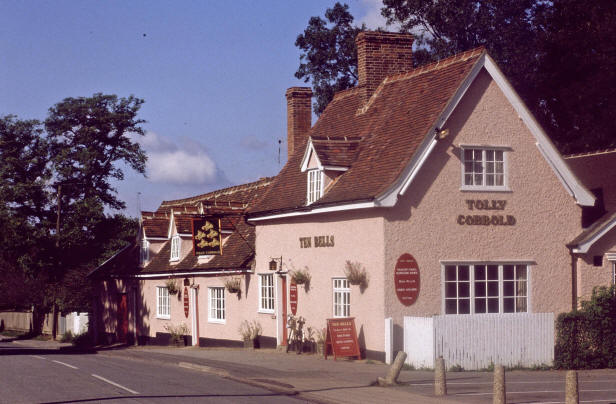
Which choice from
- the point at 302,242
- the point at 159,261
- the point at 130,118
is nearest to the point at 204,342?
the point at 159,261

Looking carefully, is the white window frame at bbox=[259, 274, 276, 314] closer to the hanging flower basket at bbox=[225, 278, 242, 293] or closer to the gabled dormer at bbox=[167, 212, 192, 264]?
the hanging flower basket at bbox=[225, 278, 242, 293]

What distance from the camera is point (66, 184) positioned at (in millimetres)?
60969

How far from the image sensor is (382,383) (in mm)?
18484

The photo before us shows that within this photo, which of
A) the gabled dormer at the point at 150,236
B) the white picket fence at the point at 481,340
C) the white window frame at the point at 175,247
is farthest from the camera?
the gabled dormer at the point at 150,236

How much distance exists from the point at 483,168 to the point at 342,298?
205 inches

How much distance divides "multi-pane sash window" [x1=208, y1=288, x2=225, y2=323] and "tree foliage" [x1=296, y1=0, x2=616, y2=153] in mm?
17746

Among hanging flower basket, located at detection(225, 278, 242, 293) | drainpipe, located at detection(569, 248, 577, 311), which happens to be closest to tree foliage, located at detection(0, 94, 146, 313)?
hanging flower basket, located at detection(225, 278, 242, 293)

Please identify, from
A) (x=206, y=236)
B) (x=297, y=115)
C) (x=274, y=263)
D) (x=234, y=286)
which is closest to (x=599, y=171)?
(x=274, y=263)

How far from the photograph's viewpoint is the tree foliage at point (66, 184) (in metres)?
54.6

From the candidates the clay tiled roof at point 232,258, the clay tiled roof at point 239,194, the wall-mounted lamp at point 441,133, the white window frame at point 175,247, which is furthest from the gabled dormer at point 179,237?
the wall-mounted lamp at point 441,133

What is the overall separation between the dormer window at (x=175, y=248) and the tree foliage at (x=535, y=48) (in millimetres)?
14594

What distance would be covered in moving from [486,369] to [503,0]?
91.5ft

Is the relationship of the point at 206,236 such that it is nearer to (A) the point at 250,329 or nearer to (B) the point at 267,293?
(B) the point at 267,293

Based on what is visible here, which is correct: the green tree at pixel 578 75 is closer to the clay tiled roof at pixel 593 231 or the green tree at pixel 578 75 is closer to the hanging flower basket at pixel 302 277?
the clay tiled roof at pixel 593 231
